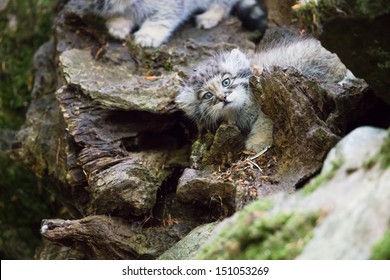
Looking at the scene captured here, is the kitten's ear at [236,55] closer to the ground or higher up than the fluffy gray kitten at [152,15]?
higher up

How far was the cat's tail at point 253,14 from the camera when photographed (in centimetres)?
545

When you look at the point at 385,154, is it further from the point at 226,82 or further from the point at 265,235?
the point at 226,82

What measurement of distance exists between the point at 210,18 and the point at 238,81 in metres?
1.37

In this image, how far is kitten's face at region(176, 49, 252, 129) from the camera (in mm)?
4336

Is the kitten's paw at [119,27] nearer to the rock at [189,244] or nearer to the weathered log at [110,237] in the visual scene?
the weathered log at [110,237]

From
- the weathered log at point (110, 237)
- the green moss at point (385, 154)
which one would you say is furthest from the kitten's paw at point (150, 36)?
the green moss at point (385, 154)

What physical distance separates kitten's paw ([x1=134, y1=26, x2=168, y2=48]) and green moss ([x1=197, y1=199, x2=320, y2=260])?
2.91 m

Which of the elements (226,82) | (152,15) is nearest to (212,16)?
(152,15)

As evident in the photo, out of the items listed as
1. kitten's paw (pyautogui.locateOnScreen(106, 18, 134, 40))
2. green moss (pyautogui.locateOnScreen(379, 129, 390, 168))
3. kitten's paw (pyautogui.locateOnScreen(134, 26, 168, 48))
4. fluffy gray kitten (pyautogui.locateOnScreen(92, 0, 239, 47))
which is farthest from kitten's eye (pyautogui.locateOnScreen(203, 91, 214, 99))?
green moss (pyautogui.locateOnScreen(379, 129, 390, 168))

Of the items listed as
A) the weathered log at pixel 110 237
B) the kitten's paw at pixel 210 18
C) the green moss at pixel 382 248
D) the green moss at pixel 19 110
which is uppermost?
the green moss at pixel 382 248

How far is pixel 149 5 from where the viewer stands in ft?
18.5

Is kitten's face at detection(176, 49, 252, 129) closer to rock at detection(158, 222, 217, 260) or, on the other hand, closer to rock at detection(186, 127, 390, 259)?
rock at detection(158, 222, 217, 260)

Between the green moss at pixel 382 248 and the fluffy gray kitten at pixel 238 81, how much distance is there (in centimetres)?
206

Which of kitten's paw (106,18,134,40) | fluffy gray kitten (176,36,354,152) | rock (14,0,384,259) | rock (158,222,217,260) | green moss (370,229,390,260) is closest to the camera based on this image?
green moss (370,229,390,260)
